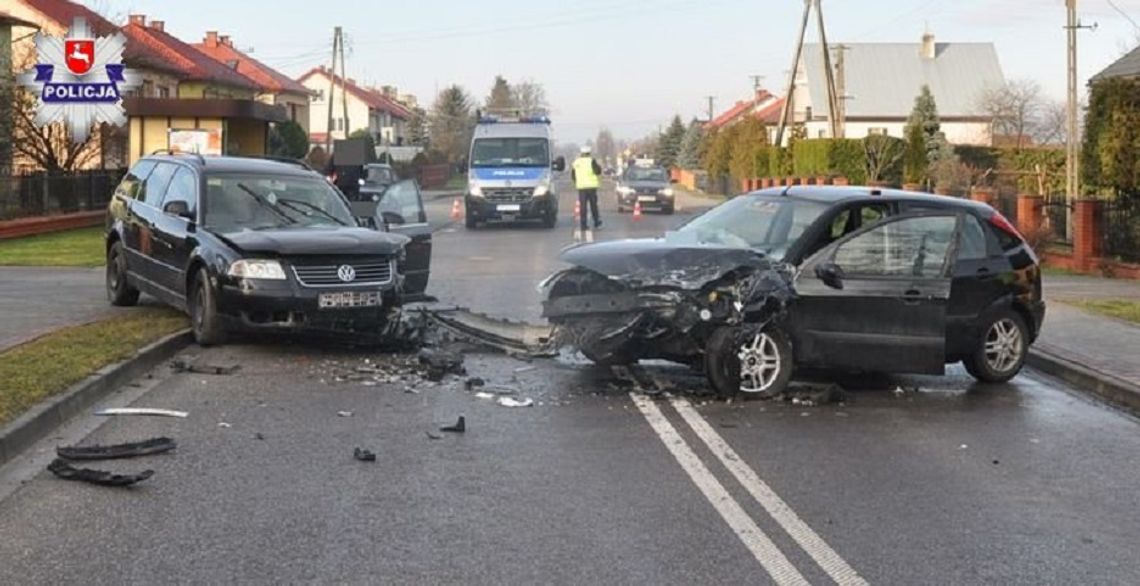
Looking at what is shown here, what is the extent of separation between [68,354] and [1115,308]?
11396 millimetres

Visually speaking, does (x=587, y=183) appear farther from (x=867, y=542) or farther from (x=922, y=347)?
(x=867, y=542)

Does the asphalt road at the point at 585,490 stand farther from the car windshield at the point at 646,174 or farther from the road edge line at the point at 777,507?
the car windshield at the point at 646,174

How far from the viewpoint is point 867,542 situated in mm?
5559

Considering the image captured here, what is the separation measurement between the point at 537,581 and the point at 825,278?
4.77 metres

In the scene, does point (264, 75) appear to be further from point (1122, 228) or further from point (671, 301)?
point (671, 301)

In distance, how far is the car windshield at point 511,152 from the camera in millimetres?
31156

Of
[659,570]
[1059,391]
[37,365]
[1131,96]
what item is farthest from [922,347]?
[1131,96]

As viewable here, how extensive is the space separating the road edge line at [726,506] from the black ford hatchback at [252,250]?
10.8 feet

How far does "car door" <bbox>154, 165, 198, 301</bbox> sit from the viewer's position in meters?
11.3

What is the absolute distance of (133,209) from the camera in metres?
13.0

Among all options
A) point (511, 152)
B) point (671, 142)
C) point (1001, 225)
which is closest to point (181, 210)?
point (1001, 225)

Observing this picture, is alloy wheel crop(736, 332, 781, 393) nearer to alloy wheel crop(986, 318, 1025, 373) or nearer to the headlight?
alloy wheel crop(986, 318, 1025, 373)

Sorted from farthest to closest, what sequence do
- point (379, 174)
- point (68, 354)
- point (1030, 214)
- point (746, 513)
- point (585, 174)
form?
point (379, 174)
point (585, 174)
point (1030, 214)
point (68, 354)
point (746, 513)

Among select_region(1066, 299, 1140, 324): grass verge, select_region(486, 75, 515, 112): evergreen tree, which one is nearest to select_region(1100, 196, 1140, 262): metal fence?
select_region(1066, 299, 1140, 324): grass verge
